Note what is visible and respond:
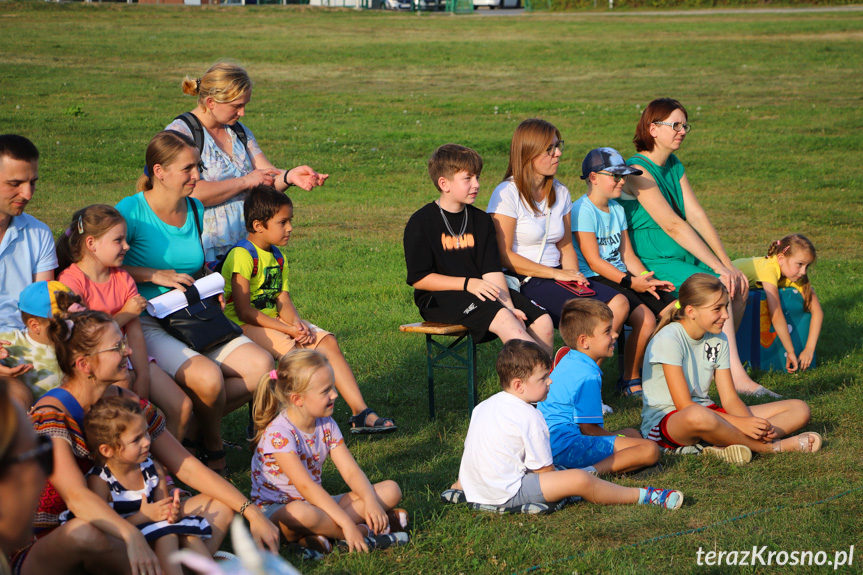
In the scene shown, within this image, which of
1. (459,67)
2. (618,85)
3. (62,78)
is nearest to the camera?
(62,78)

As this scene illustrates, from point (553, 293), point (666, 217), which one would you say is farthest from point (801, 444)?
point (666, 217)

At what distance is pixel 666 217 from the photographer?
6.18m

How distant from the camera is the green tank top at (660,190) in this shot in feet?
20.6

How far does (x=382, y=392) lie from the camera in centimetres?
589

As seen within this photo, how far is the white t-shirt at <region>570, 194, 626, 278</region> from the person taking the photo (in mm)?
5988

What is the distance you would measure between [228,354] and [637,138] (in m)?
3.51

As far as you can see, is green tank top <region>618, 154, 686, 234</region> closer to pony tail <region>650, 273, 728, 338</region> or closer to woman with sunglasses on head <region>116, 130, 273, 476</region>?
pony tail <region>650, 273, 728, 338</region>

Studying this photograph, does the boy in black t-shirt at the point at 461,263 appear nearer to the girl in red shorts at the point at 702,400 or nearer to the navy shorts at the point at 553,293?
the navy shorts at the point at 553,293

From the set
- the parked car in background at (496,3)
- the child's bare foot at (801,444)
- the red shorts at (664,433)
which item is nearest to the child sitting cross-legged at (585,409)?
the red shorts at (664,433)

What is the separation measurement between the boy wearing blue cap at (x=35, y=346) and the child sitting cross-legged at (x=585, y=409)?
7.64 ft

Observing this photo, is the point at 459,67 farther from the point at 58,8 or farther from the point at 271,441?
the point at 271,441

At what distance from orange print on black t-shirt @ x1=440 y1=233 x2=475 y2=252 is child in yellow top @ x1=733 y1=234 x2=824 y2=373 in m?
2.35

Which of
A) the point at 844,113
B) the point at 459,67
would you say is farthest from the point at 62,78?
the point at 844,113

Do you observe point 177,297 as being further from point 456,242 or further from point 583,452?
point 583,452
